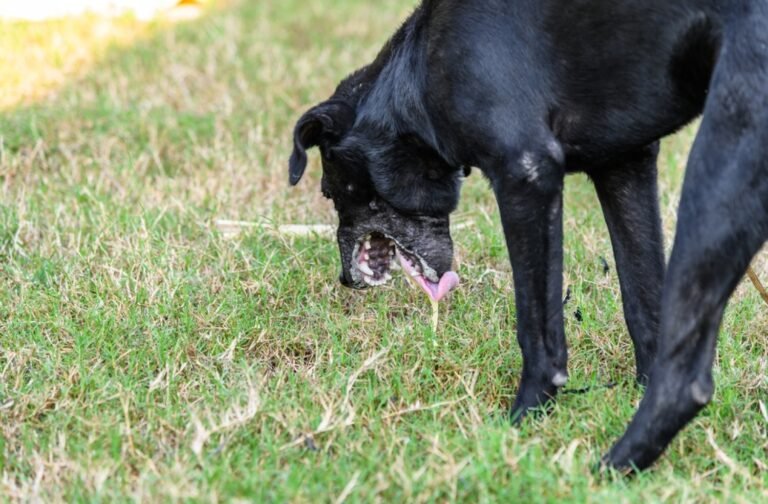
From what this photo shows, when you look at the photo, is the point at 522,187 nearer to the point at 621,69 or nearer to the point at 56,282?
the point at 621,69

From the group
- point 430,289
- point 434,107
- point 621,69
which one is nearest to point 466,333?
point 430,289

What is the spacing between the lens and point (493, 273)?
496 centimetres

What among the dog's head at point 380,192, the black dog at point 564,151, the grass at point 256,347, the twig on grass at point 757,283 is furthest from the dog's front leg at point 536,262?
the twig on grass at point 757,283

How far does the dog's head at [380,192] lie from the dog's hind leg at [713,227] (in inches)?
47.1

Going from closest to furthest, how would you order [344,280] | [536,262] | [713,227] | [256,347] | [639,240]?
[713,227]
[536,262]
[639,240]
[256,347]
[344,280]

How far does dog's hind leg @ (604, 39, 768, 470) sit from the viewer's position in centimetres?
326

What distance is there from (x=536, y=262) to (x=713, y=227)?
681 millimetres

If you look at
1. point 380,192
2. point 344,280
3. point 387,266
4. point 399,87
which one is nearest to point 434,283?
point 387,266

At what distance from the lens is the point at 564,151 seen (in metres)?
3.85

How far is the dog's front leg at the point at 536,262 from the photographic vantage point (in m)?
3.69

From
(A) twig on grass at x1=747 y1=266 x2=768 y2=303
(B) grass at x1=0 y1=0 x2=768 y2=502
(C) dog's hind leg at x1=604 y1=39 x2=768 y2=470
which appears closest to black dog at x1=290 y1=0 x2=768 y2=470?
(C) dog's hind leg at x1=604 y1=39 x2=768 y2=470

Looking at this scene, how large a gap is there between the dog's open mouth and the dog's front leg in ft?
2.47

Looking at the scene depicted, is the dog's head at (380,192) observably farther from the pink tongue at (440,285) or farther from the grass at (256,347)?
the grass at (256,347)

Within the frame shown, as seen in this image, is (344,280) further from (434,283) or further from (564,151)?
(564,151)
